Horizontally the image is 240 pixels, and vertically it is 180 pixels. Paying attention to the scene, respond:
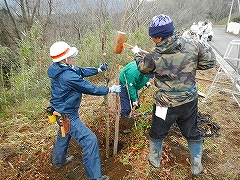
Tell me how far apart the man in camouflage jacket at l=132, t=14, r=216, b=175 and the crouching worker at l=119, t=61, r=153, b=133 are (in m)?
0.92

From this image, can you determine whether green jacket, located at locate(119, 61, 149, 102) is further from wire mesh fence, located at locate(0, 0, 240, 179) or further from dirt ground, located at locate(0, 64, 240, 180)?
dirt ground, located at locate(0, 64, 240, 180)

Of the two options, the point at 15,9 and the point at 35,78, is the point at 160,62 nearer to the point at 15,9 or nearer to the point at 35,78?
the point at 35,78

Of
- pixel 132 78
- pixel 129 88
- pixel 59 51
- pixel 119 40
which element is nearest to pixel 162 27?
pixel 119 40

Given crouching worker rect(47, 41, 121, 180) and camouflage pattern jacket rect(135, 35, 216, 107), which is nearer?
camouflage pattern jacket rect(135, 35, 216, 107)

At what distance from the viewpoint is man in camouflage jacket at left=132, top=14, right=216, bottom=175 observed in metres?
2.18

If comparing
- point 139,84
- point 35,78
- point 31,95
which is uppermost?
point 139,84

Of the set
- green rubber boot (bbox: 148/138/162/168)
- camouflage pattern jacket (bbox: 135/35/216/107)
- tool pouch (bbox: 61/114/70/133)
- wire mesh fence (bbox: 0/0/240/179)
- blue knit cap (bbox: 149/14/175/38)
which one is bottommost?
wire mesh fence (bbox: 0/0/240/179)

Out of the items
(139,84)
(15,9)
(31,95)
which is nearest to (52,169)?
(139,84)

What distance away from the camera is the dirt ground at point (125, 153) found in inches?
111

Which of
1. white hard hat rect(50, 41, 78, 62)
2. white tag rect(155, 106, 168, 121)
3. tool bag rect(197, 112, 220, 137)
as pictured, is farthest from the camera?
tool bag rect(197, 112, 220, 137)

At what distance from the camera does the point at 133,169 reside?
2.87m

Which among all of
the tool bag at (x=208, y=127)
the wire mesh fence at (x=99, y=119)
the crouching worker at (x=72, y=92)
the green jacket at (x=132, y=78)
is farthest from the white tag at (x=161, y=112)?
the tool bag at (x=208, y=127)

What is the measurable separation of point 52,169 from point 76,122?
3.27ft

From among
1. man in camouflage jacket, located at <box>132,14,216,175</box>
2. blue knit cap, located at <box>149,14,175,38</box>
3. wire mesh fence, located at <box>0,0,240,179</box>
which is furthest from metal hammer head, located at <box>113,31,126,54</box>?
blue knit cap, located at <box>149,14,175,38</box>
